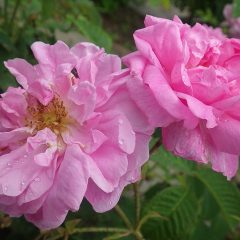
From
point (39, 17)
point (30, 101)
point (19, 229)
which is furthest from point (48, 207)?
point (39, 17)

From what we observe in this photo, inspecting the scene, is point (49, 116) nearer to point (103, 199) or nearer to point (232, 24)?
point (103, 199)

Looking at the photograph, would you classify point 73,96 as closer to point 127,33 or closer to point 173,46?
point 173,46

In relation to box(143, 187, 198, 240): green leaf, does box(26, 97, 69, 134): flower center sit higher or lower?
higher

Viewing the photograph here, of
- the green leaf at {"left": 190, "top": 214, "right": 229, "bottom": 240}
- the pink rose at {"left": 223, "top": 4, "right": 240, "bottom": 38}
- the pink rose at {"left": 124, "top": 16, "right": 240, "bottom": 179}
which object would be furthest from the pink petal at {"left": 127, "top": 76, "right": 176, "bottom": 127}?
the pink rose at {"left": 223, "top": 4, "right": 240, "bottom": 38}

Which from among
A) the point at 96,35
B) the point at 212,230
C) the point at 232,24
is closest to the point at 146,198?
the point at 212,230

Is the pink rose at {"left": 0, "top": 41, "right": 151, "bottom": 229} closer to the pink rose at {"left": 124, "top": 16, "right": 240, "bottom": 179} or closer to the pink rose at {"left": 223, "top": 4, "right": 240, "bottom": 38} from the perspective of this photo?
the pink rose at {"left": 124, "top": 16, "right": 240, "bottom": 179}

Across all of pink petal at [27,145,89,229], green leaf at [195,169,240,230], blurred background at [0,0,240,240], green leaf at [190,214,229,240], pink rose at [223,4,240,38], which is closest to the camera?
pink petal at [27,145,89,229]
